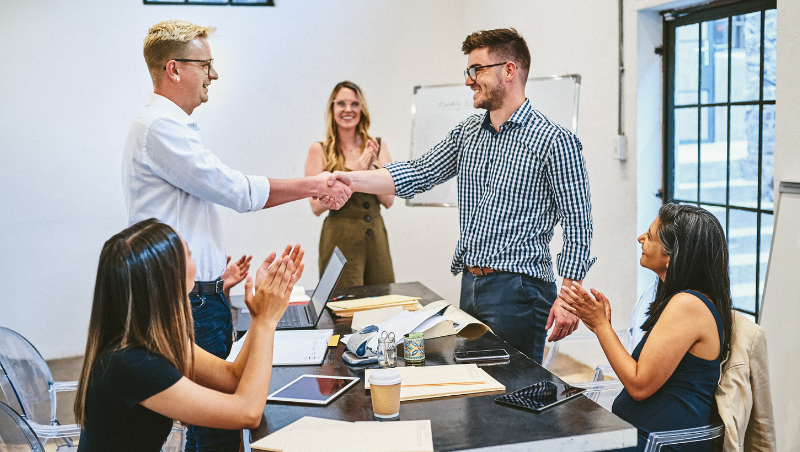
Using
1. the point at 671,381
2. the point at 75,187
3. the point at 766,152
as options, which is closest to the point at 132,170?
the point at 671,381

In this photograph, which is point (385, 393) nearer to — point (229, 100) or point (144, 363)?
point (144, 363)

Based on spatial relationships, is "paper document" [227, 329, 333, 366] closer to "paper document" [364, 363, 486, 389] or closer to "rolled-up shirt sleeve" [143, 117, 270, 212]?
"paper document" [364, 363, 486, 389]

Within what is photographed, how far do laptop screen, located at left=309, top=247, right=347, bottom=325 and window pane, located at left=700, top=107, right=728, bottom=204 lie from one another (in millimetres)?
1998

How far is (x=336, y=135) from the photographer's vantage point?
3.74m

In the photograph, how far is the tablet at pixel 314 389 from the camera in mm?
1575

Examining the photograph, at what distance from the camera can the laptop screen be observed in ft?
7.52

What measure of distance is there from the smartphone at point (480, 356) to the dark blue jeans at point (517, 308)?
1.31 ft

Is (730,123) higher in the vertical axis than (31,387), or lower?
higher

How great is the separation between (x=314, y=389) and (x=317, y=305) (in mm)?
809

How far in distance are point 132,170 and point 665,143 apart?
273 cm

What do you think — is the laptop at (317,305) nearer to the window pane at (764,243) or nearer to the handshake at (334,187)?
the handshake at (334,187)

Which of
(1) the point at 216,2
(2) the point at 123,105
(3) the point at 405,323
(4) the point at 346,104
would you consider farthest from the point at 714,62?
(2) the point at 123,105

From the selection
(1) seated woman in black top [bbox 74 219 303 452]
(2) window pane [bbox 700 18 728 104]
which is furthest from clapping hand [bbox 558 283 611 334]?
(2) window pane [bbox 700 18 728 104]

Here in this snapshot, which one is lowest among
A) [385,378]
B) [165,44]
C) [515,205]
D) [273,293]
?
[385,378]
